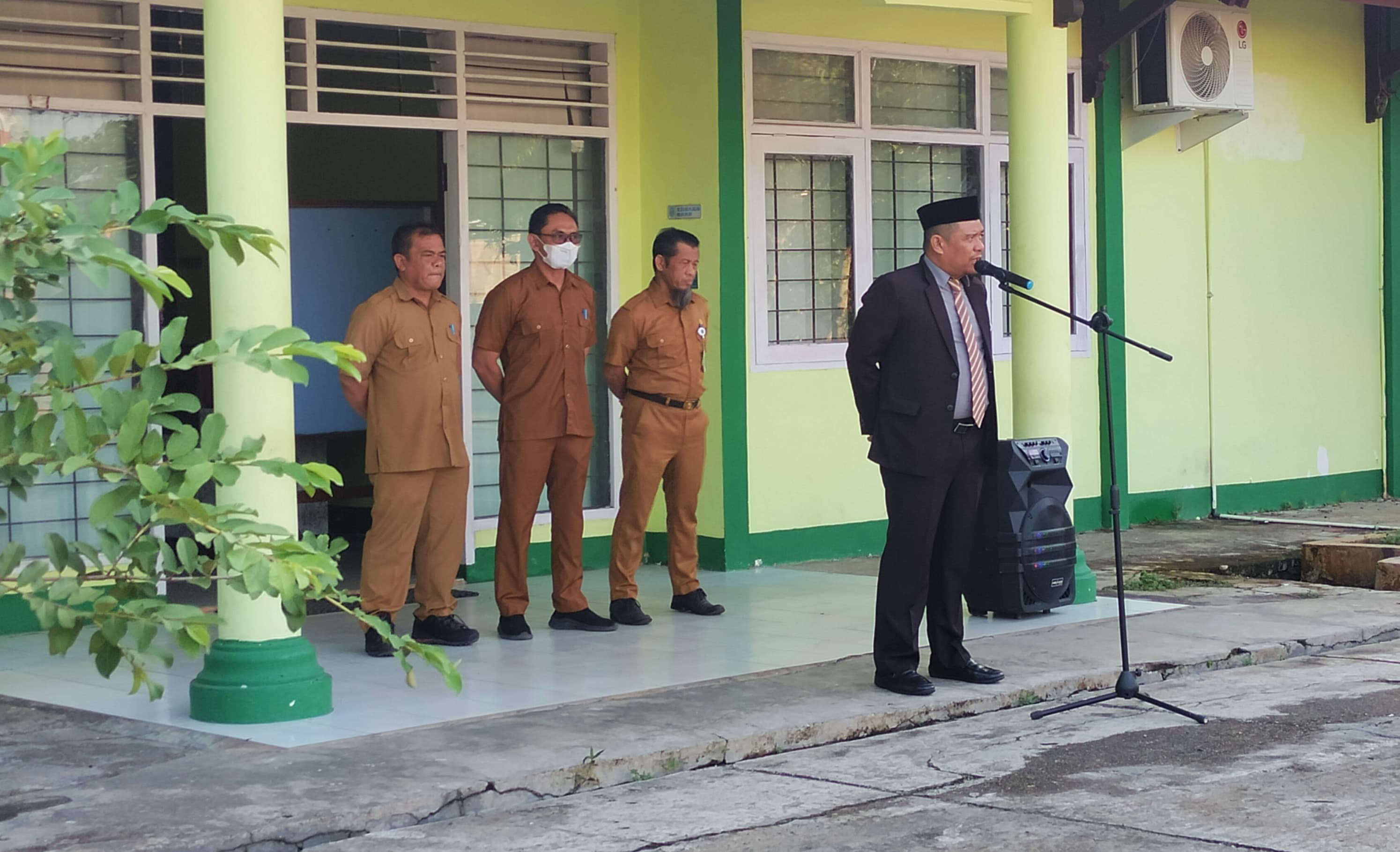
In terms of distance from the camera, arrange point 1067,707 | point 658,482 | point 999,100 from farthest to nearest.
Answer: point 999,100 < point 658,482 < point 1067,707

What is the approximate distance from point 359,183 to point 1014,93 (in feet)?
15.9

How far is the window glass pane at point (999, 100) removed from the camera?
38.9 feet

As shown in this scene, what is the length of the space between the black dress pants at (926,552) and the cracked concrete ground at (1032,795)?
41cm

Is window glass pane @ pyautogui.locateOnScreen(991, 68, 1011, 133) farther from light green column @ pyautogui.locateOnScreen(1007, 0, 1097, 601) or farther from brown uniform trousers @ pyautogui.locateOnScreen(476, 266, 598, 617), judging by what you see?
brown uniform trousers @ pyautogui.locateOnScreen(476, 266, 598, 617)

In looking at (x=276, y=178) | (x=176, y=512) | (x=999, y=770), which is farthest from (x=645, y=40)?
(x=176, y=512)

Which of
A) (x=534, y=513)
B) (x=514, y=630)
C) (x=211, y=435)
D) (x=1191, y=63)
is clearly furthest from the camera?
(x=1191, y=63)

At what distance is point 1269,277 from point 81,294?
8.85 meters

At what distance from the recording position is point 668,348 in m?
8.70

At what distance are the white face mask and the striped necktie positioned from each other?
6.84 feet

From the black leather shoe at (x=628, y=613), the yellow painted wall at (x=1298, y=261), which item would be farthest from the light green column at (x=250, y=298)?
the yellow painted wall at (x=1298, y=261)

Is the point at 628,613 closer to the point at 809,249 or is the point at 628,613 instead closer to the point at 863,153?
the point at 809,249

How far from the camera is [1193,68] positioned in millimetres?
12242

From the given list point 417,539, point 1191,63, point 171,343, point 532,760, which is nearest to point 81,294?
point 417,539

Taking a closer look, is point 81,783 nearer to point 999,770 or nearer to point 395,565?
point 395,565
